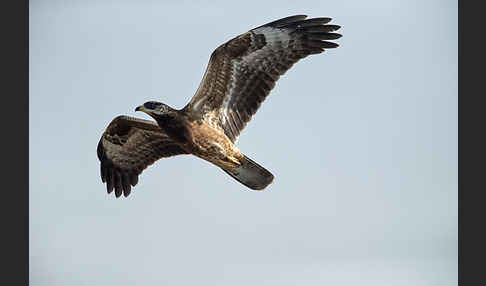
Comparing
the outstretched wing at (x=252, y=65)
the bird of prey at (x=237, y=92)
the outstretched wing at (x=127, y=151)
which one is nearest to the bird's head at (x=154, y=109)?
the bird of prey at (x=237, y=92)

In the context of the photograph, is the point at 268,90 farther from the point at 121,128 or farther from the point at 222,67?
the point at 121,128

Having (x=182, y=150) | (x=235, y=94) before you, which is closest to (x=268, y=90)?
(x=235, y=94)

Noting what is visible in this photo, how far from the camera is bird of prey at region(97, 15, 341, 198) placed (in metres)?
6.43

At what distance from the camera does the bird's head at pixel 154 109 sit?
618cm

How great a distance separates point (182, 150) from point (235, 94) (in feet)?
2.14

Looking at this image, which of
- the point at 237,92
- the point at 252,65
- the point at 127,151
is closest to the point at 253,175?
the point at 237,92

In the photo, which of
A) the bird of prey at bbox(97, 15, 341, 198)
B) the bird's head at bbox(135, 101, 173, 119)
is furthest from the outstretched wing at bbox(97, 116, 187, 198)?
the bird's head at bbox(135, 101, 173, 119)

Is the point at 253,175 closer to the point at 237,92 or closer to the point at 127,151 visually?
the point at 237,92

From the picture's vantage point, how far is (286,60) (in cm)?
666

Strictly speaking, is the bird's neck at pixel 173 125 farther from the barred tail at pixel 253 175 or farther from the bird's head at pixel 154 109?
the barred tail at pixel 253 175

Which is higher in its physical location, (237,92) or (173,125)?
(237,92)

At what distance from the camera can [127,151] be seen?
716 cm

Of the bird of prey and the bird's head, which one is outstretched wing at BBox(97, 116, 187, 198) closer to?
the bird of prey

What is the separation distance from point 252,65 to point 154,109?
0.85 m
